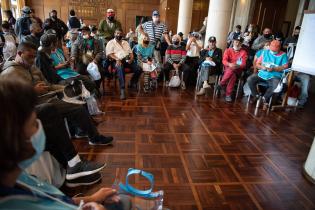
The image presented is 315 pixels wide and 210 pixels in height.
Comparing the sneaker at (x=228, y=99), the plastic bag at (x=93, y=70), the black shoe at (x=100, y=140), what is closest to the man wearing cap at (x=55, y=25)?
the plastic bag at (x=93, y=70)

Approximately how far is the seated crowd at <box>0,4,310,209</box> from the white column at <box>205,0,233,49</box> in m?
0.50

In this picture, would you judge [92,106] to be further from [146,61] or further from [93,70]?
[146,61]

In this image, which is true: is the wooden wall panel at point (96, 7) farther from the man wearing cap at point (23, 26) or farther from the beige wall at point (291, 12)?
the man wearing cap at point (23, 26)

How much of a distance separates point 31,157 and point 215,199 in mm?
1589

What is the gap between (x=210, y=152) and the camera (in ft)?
8.81

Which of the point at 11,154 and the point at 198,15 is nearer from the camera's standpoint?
the point at 11,154

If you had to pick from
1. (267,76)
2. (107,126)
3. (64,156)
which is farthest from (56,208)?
(267,76)

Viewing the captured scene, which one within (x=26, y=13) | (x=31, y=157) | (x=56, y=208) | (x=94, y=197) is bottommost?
(x=94, y=197)

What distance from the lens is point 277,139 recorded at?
311 centimetres

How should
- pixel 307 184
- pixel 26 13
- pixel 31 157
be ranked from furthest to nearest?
pixel 26 13, pixel 307 184, pixel 31 157

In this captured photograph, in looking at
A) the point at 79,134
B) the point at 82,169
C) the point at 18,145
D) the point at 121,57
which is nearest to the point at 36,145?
the point at 18,145

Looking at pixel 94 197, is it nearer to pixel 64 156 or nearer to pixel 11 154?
pixel 11 154

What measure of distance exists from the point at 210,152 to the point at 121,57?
8.54 ft

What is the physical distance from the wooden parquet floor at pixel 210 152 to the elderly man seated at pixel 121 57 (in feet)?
1.53
